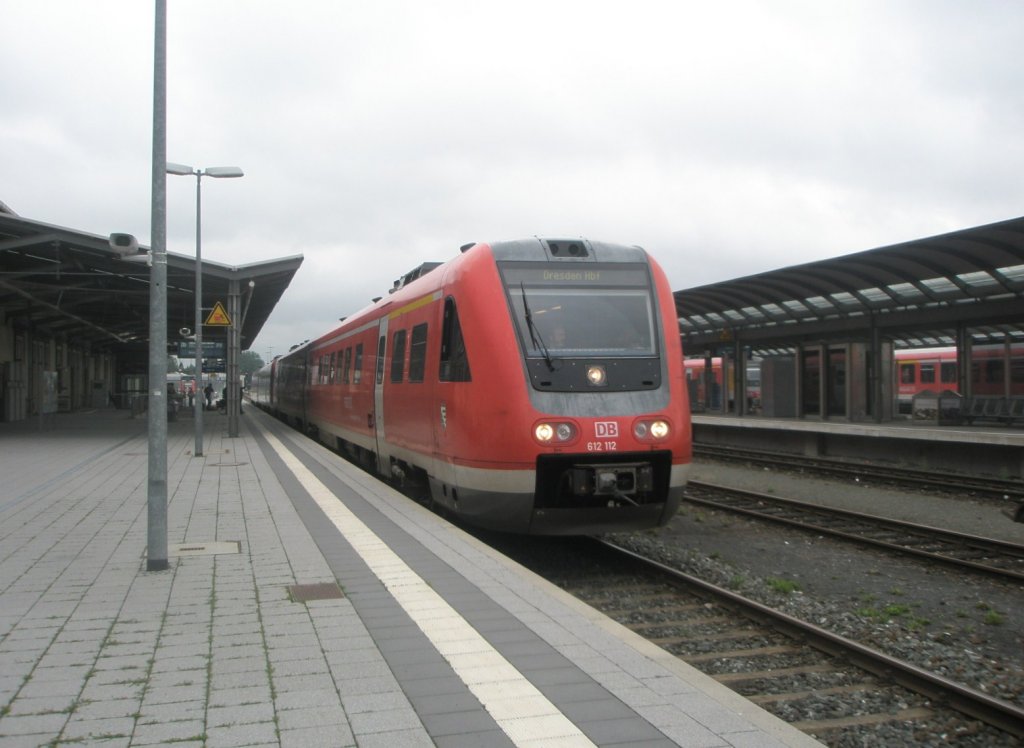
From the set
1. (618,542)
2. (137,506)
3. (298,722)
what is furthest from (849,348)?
(298,722)

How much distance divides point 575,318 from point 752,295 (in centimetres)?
1723

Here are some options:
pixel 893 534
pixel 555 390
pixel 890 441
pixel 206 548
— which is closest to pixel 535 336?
pixel 555 390

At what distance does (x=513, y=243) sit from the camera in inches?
346

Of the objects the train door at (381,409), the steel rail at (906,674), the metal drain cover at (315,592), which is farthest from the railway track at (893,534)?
the metal drain cover at (315,592)

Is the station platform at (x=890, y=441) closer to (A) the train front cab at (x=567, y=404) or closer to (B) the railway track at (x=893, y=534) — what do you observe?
(B) the railway track at (x=893, y=534)

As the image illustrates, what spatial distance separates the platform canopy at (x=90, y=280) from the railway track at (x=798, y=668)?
45.6 ft

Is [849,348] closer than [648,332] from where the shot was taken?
No

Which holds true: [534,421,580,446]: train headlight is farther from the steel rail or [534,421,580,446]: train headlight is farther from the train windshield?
the steel rail

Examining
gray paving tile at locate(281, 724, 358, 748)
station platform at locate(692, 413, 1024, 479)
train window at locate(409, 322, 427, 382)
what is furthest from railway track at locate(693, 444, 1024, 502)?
gray paving tile at locate(281, 724, 358, 748)

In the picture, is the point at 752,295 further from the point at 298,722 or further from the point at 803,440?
the point at 298,722

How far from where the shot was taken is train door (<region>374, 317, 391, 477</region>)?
1241 centimetres

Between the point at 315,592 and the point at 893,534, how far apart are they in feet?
23.6

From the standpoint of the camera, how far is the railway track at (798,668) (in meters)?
4.66

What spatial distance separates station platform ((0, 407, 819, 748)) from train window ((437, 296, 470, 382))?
1.48 meters
